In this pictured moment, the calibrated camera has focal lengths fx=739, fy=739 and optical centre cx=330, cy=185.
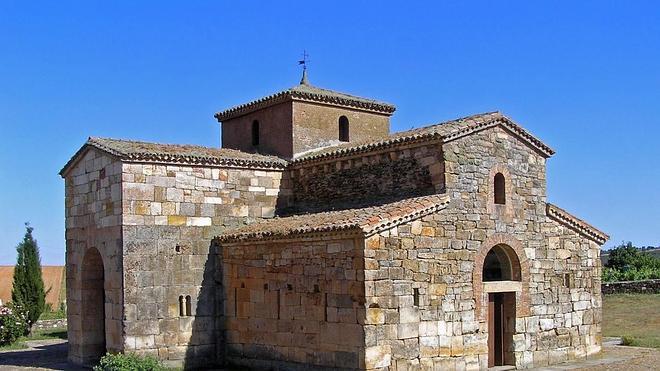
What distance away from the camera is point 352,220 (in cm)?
1408

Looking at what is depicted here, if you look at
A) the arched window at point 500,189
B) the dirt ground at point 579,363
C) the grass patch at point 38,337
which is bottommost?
the grass patch at point 38,337

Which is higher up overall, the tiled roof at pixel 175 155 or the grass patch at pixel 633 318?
the tiled roof at pixel 175 155

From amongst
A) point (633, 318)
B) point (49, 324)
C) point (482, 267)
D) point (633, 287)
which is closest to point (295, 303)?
point (482, 267)

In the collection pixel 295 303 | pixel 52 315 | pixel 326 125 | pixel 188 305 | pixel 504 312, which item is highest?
pixel 326 125

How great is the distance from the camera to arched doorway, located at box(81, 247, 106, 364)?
1820cm

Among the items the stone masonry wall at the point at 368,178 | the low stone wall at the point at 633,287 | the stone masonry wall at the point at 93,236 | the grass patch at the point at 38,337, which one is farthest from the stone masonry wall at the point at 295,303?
the low stone wall at the point at 633,287

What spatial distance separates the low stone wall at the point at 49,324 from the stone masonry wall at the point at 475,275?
18370 mm

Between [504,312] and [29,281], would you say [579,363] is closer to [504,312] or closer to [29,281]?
[504,312]

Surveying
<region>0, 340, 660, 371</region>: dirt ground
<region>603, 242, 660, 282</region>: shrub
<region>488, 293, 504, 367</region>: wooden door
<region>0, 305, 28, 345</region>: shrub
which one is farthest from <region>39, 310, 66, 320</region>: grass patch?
<region>603, 242, 660, 282</region>: shrub

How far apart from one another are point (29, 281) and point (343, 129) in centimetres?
1287

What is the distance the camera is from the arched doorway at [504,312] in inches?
642

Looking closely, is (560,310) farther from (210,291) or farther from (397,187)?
(210,291)

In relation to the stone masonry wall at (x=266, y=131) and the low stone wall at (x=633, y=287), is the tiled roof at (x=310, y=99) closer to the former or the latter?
the stone masonry wall at (x=266, y=131)

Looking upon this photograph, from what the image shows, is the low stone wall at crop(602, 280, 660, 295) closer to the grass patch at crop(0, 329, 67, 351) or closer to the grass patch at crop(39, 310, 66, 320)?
the grass patch at crop(0, 329, 67, 351)
